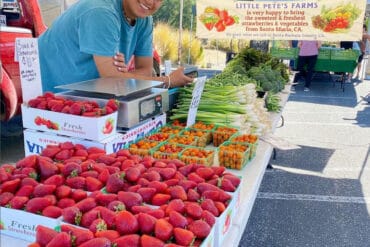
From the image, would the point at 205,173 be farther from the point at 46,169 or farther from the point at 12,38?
the point at 12,38

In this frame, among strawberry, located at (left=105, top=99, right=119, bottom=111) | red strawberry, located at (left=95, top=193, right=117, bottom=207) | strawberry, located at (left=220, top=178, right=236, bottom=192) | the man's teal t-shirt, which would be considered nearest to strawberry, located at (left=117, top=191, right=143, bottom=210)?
red strawberry, located at (left=95, top=193, right=117, bottom=207)

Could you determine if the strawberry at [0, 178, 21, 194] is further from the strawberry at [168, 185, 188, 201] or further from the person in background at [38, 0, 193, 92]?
the person in background at [38, 0, 193, 92]

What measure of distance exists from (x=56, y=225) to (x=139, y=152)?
787 mm

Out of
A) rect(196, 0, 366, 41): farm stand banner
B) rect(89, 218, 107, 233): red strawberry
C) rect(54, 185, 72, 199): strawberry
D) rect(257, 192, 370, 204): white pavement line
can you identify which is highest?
rect(196, 0, 366, 41): farm stand banner

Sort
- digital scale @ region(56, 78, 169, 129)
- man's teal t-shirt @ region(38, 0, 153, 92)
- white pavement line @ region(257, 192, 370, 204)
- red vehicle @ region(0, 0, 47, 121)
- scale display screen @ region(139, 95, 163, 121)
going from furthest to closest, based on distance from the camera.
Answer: red vehicle @ region(0, 0, 47, 121) → white pavement line @ region(257, 192, 370, 204) → man's teal t-shirt @ region(38, 0, 153, 92) → scale display screen @ region(139, 95, 163, 121) → digital scale @ region(56, 78, 169, 129)

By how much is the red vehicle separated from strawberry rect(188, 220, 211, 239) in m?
2.81

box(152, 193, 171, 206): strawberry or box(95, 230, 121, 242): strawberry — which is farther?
box(152, 193, 171, 206): strawberry

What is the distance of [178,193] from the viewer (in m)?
1.35

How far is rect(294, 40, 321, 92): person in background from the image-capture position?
10.2m

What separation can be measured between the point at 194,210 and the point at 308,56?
10.0 metres

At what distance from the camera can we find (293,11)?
7.17 m

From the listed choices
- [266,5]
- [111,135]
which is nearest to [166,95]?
[111,135]

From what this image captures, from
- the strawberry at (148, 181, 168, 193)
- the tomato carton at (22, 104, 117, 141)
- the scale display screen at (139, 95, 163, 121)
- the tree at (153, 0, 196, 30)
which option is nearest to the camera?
the strawberry at (148, 181, 168, 193)

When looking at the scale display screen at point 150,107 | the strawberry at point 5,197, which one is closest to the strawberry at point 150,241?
the strawberry at point 5,197
